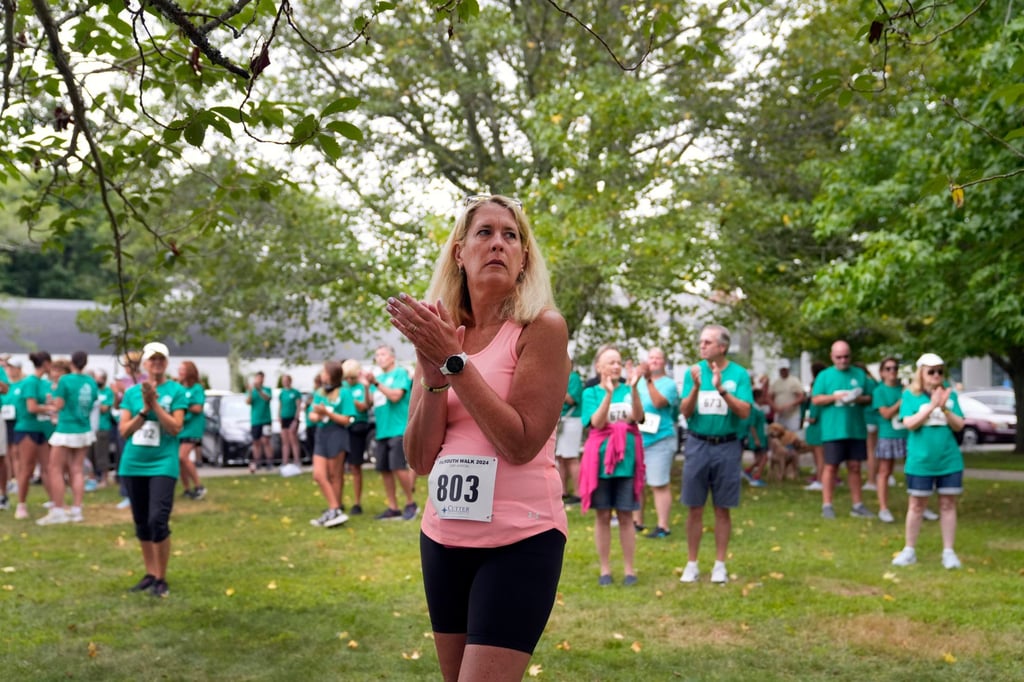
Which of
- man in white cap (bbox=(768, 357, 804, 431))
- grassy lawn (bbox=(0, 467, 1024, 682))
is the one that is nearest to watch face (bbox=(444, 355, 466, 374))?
grassy lawn (bbox=(0, 467, 1024, 682))

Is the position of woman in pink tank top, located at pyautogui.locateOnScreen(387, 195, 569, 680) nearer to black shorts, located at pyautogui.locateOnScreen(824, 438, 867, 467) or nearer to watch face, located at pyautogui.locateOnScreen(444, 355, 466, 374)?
watch face, located at pyautogui.locateOnScreen(444, 355, 466, 374)

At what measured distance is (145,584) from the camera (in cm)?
813

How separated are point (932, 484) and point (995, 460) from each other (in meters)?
16.1

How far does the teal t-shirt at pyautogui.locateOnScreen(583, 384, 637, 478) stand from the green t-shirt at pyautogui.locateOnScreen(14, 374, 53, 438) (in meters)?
7.48

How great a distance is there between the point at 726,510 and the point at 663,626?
171 centimetres

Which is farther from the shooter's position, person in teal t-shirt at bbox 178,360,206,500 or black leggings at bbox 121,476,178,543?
person in teal t-shirt at bbox 178,360,206,500

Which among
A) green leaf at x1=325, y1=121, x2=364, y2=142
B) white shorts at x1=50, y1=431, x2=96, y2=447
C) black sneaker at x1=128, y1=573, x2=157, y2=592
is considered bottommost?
black sneaker at x1=128, y1=573, x2=157, y2=592

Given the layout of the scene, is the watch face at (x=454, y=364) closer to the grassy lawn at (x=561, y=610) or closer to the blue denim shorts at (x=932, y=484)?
the grassy lawn at (x=561, y=610)

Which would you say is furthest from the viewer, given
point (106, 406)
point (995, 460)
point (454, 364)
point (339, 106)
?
point (995, 460)

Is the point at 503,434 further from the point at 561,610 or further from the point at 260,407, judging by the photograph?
the point at 260,407

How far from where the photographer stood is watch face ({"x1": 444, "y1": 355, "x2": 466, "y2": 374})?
2.70m

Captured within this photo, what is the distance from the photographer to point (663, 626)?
6977 millimetres

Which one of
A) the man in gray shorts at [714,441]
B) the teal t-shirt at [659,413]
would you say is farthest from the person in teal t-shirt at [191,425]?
the man in gray shorts at [714,441]

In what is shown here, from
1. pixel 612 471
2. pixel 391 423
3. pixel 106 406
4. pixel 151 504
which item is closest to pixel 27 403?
pixel 106 406
